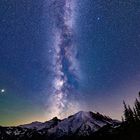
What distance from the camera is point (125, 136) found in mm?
102062

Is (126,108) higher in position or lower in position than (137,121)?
higher

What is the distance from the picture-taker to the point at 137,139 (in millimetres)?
86125

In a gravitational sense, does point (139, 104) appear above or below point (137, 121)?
above

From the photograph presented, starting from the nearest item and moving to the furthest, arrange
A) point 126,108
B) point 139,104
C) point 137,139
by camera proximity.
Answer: point 137,139, point 139,104, point 126,108

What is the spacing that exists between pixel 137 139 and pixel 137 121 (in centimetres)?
1838

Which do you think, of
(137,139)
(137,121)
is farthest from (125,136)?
(137,139)

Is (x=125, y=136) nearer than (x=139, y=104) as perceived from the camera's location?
Yes

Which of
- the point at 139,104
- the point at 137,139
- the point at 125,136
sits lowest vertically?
the point at 137,139

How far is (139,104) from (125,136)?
17.9 meters

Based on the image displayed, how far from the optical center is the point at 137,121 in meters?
104

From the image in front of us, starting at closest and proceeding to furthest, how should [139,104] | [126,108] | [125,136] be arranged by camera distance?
A: [125,136] < [139,104] < [126,108]

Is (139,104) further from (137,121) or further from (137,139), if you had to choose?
(137,139)

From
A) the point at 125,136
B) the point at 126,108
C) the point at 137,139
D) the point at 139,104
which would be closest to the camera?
the point at 137,139

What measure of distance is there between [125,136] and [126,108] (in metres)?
23.6
